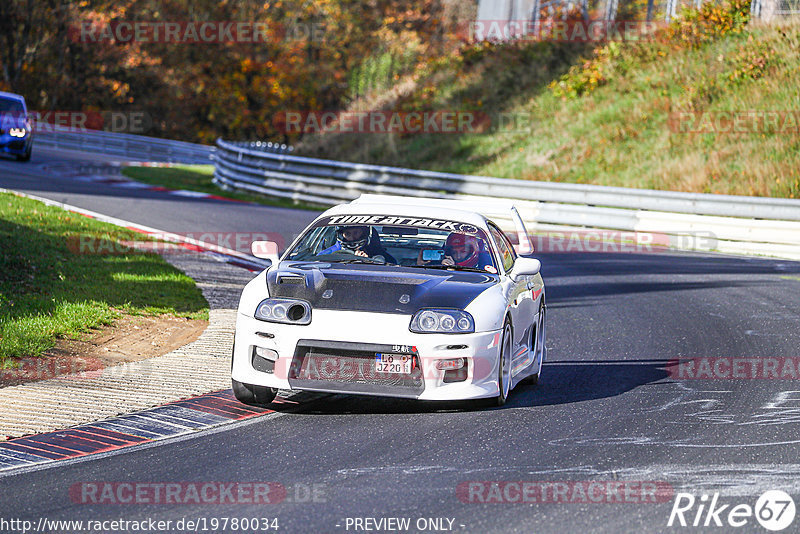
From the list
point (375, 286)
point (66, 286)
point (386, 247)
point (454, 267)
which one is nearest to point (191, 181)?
point (66, 286)

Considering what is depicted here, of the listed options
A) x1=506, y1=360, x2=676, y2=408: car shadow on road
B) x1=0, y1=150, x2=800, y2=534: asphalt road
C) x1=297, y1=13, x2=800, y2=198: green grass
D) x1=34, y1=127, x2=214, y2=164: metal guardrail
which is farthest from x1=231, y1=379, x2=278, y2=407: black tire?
x1=34, y1=127, x2=214, y2=164: metal guardrail

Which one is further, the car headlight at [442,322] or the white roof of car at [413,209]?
the white roof of car at [413,209]

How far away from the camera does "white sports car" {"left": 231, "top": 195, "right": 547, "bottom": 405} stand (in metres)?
7.25

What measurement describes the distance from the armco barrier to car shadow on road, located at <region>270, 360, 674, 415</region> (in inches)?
451

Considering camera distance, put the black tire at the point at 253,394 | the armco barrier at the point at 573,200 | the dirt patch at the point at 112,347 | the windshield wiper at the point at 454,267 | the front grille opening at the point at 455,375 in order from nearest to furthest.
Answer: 1. the front grille opening at the point at 455,375
2. the black tire at the point at 253,394
3. the windshield wiper at the point at 454,267
4. the dirt patch at the point at 112,347
5. the armco barrier at the point at 573,200

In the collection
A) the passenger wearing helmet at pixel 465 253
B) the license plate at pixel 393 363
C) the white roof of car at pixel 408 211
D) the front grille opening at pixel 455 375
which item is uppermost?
the white roof of car at pixel 408 211

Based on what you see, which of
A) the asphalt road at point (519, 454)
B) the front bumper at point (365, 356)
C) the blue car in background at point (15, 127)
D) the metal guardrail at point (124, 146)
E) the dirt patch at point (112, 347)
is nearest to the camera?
the asphalt road at point (519, 454)

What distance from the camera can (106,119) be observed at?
182 ft

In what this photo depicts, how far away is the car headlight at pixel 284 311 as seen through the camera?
24.2 feet

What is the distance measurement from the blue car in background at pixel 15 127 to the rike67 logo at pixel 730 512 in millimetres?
26693

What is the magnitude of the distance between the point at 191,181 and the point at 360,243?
26.1m

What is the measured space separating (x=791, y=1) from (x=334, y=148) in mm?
14408

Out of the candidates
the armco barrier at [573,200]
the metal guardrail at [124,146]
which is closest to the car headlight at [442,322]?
the armco barrier at [573,200]

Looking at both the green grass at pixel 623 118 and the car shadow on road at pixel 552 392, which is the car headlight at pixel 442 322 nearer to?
the car shadow on road at pixel 552 392
